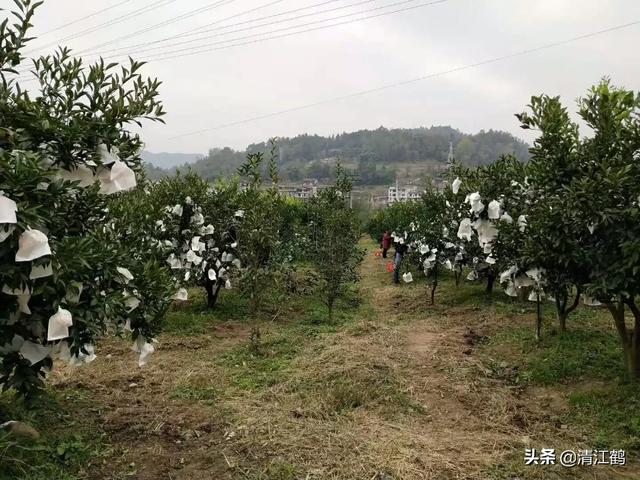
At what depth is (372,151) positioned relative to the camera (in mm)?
92438

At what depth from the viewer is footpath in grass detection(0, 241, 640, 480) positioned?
12.3ft

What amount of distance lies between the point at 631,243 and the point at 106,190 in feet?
13.5

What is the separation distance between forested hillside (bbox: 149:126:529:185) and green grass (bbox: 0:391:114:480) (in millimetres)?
60523

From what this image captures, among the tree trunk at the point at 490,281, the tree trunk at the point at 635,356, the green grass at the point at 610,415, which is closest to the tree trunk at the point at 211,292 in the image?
the tree trunk at the point at 490,281

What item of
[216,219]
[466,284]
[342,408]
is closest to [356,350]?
[342,408]

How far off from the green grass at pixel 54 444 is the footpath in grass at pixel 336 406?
0.05 ft

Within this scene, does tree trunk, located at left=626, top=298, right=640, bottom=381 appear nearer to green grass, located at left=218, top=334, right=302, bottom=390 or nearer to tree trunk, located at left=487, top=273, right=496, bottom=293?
green grass, located at left=218, top=334, right=302, bottom=390

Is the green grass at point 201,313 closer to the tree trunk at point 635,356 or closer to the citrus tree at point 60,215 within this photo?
the citrus tree at point 60,215

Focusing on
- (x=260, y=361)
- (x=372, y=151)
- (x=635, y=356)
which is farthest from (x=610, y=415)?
(x=372, y=151)

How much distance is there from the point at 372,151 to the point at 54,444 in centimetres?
9092

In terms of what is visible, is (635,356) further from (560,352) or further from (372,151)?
(372,151)

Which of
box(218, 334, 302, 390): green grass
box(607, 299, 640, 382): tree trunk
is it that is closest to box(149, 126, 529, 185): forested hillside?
box(218, 334, 302, 390): green grass

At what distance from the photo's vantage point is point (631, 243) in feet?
14.1

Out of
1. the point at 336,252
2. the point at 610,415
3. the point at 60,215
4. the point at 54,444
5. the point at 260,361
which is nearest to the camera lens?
the point at 60,215
